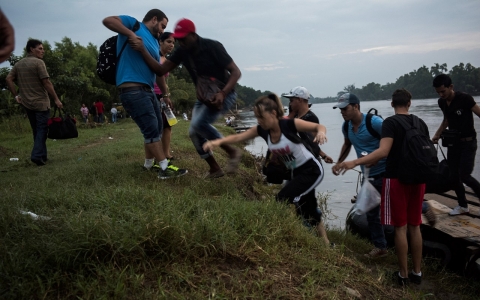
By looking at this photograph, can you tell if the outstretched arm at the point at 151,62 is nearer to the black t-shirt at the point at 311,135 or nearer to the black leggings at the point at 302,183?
the black t-shirt at the point at 311,135

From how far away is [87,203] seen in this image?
346cm

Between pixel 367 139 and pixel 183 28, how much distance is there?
98.0 inches

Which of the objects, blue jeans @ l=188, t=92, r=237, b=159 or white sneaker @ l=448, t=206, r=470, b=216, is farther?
white sneaker @ l=448, t=206, r=470, b=216

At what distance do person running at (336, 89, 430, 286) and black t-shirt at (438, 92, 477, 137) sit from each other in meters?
2.33

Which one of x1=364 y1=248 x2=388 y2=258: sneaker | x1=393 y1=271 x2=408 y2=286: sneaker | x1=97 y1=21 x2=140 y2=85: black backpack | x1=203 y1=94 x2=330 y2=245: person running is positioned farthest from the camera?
x1=364 y1=248 x2=388 y2=258: sneaker

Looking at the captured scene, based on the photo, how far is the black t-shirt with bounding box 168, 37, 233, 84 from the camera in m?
4.56

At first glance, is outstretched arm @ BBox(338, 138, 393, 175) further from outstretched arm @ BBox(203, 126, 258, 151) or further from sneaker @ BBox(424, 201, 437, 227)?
sneaker @ BBox(424, 201, 437, 227)

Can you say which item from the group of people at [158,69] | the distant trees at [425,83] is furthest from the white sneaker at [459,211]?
the distant trees at [425,83]

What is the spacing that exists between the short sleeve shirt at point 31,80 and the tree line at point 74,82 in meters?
3.68

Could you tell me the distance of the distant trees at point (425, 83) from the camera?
79125mm

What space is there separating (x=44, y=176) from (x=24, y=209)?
2.24 meters

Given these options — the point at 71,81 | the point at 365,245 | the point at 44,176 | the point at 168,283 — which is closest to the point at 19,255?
the point at 168,283

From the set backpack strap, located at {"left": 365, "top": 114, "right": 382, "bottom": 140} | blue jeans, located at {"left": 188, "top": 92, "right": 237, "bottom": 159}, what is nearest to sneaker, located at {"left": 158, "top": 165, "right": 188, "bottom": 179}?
blue jeans, located at {"left": 188, "top": 92, "right": 237, "bottom": 159}

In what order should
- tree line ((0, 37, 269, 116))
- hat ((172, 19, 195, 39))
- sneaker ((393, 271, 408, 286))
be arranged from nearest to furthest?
sneaker ((393, 271, 408, 286)) < hat ((172, 19, 195, 39)) < tree line ((0, 37, 269, 116))
